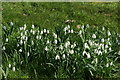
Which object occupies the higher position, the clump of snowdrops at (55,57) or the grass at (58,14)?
the grass at (58,14)

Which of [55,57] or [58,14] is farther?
[58,14]

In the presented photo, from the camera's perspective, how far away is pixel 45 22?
13.4 m

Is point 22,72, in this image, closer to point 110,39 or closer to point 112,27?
point 110,39

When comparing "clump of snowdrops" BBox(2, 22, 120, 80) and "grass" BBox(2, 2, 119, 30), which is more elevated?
"grass" BBox(2, 2, 119, 30)

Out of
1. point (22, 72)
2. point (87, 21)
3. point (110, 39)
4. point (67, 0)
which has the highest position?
point (67, 0)

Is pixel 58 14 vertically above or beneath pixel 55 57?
above

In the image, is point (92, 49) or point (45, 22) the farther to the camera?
point (45, 22)

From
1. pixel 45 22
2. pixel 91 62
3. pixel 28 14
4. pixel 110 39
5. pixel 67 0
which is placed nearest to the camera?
pixel 91 62

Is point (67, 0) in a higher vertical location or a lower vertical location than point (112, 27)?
higher

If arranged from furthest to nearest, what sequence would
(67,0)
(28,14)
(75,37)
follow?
(67,0) < (28,14) < (75,37)

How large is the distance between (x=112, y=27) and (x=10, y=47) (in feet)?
18.4

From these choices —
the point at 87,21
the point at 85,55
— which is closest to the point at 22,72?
the point at 85,55

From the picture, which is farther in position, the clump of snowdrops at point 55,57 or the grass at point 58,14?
the grass at point 58,14

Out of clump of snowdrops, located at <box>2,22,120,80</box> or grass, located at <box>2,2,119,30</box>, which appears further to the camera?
grass, located at <box>2,2,119,30</box>
